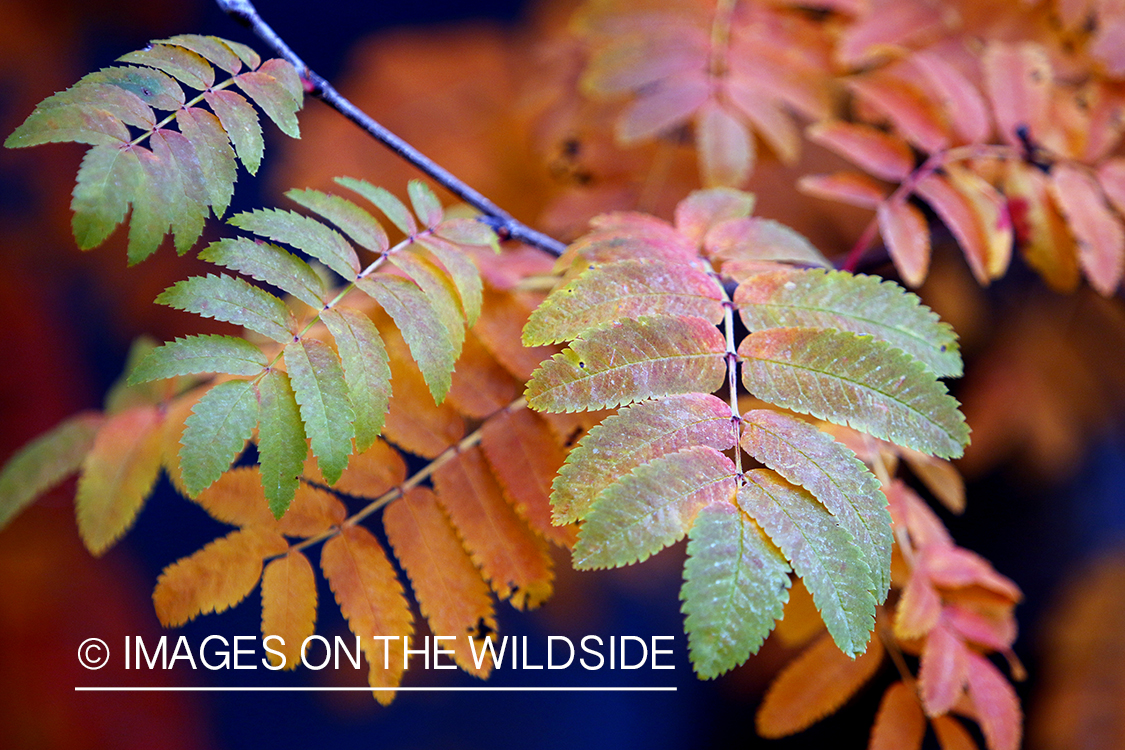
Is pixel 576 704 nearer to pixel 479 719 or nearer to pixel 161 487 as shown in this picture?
pixel 479 719

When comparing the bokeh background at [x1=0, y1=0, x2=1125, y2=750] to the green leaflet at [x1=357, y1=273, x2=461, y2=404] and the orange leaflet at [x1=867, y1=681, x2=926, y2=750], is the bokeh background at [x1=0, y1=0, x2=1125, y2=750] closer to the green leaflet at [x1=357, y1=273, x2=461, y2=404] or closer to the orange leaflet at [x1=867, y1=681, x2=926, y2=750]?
the orange leaflet at [x1=867, y1=681, x2=926, y2=750]

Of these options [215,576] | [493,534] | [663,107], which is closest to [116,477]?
[215,576]

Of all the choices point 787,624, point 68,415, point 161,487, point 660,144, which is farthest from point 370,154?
point 787,624

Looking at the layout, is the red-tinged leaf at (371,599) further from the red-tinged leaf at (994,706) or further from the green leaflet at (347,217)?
the red-tinged leaf at (994,706)

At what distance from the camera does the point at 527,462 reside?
76 centimetres

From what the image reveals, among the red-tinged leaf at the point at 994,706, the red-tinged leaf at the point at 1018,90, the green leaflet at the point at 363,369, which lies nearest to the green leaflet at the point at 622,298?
the green leaflet at the point at 363,369

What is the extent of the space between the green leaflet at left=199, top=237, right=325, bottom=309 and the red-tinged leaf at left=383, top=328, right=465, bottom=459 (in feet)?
0.54

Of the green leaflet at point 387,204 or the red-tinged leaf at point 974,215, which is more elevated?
the red-tinged leaf at point 974,215

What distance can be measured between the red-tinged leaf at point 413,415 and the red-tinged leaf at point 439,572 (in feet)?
0.18

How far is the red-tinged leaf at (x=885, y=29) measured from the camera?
112cm

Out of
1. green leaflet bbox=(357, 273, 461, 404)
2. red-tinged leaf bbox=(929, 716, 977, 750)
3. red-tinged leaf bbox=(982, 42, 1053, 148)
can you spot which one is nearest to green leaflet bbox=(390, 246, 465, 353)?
green leaflet bbox=(357, 273, 461, 404)

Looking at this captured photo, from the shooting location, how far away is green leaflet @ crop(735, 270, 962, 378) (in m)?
0.63

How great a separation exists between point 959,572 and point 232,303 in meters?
0.91

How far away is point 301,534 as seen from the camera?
2.42 ft
